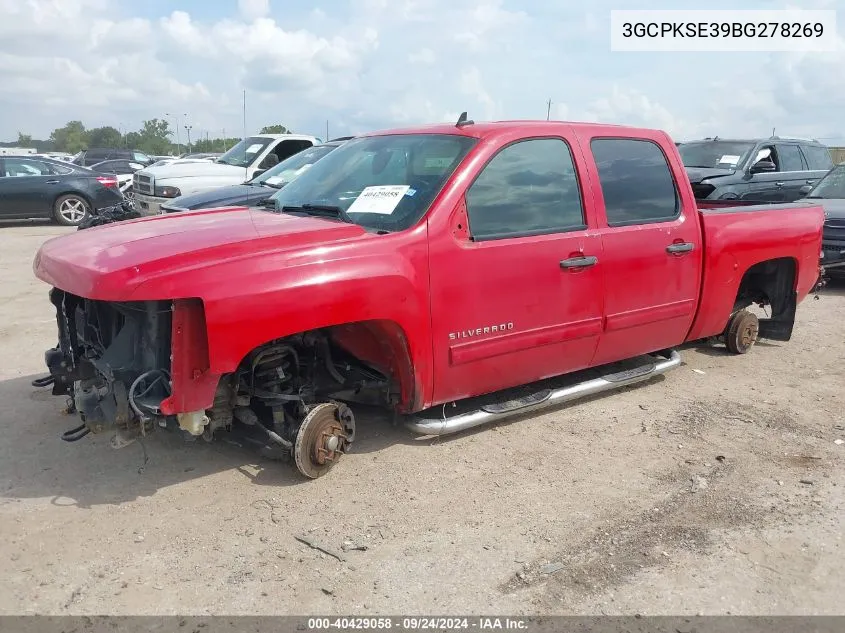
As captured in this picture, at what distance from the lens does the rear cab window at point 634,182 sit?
14.9 ft

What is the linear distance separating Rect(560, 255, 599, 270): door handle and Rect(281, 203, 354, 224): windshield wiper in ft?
4.12

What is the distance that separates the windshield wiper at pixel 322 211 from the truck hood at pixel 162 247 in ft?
0.37

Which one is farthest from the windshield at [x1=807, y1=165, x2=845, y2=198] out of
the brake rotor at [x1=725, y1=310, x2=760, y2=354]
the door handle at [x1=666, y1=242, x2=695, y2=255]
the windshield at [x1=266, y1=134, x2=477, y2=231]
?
the windshield at [x1=266, y1=134, x2=477, y2=231]

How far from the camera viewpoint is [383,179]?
13.7ft

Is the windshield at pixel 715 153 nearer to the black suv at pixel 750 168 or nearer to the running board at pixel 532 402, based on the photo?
the black suv at pixel 750 168

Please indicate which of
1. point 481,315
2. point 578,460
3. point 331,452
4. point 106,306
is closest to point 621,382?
point 578,460

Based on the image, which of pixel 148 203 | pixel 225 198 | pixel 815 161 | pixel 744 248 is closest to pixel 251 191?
pixel 225 198

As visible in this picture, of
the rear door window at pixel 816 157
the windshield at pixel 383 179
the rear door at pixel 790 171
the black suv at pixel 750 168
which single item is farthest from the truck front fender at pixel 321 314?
the rear door window at pixel 816 157

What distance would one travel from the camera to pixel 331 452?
3.70 meters

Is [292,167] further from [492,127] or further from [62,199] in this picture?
[62,199]

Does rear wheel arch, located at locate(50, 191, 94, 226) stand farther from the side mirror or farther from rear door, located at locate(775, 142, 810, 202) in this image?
rear door, located at locate(775, 142, 810, 202)

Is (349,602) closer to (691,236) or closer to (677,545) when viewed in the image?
(677,545)

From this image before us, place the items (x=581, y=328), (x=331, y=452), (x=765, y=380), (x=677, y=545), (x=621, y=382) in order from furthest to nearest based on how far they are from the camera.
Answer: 1. (x=765, y=380)
2. (x=621, y=382)
3. (x=581, y=328)
4. (x=331, y=452)
5. (x=677, y=545)

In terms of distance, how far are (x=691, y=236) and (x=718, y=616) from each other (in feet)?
9.36
